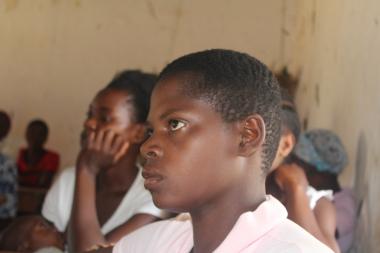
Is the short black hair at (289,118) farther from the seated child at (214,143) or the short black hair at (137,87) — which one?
the seated child at (214,143)

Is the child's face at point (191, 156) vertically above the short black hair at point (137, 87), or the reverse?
the child's face at point (191, 156)

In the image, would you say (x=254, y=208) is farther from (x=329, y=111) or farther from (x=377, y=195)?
(x=329, y=111)

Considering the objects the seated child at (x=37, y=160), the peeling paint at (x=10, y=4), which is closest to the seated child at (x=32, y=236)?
the seated child at (x=37, y=160)

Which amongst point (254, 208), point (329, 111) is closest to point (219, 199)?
point (254, 208)

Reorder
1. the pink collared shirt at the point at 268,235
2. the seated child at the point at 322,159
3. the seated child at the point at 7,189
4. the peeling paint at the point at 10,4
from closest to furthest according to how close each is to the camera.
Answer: the pink collared shirt at the point at 268,235
the seated child at the point at 322,159
the seated child at the point at 7,189
the peeling paint at the point at 10,4

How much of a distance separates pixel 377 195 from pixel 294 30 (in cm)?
368

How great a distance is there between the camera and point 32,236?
228 centimetres

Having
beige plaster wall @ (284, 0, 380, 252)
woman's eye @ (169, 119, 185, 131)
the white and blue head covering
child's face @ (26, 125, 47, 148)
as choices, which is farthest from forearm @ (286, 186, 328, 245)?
child's face @ (26, 125, 47, 148)

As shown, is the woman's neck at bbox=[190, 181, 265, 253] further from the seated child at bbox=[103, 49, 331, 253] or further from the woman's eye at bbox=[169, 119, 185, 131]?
the woman's eye at bbox=[169, 119, 185, 131]

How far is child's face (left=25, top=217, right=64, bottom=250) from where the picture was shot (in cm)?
226

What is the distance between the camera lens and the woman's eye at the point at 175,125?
1.19m

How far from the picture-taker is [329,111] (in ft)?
12.2

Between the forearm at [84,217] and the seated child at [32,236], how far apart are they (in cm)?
14

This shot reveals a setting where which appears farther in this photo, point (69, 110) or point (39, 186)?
point (69, 110)
